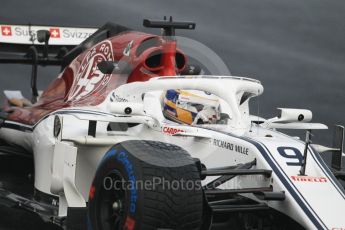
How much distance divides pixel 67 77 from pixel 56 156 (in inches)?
87.6

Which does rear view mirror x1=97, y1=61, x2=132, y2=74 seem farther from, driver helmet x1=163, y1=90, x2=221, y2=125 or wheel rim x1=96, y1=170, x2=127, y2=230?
wheel rim x1=96, y1=170, x2=127, y2=230

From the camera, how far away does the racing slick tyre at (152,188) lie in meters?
4.84

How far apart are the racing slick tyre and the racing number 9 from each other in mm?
863

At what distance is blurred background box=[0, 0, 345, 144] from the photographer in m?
15.4

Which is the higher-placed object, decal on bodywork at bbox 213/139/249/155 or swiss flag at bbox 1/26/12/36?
swiss flag at bbox 1/26/12/36

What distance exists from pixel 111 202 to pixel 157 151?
540mm

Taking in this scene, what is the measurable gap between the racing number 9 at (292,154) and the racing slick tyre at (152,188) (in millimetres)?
863

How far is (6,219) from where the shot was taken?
284 inches

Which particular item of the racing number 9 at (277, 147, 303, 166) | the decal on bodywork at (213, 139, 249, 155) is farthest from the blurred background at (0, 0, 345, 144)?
the racing number 9 at (277, 147, 303, 166)

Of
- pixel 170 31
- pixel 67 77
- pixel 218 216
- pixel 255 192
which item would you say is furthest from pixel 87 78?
pixel 255 192

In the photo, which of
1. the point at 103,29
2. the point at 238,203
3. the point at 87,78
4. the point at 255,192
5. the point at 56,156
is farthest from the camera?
the point at 103,29

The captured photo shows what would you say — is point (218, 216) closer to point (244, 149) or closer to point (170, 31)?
point (244, 149)

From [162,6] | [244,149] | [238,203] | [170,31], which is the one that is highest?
[162,6]

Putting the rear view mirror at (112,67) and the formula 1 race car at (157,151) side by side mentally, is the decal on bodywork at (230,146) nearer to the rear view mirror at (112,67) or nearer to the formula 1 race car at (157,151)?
the formula 1 race car at (157,151)
